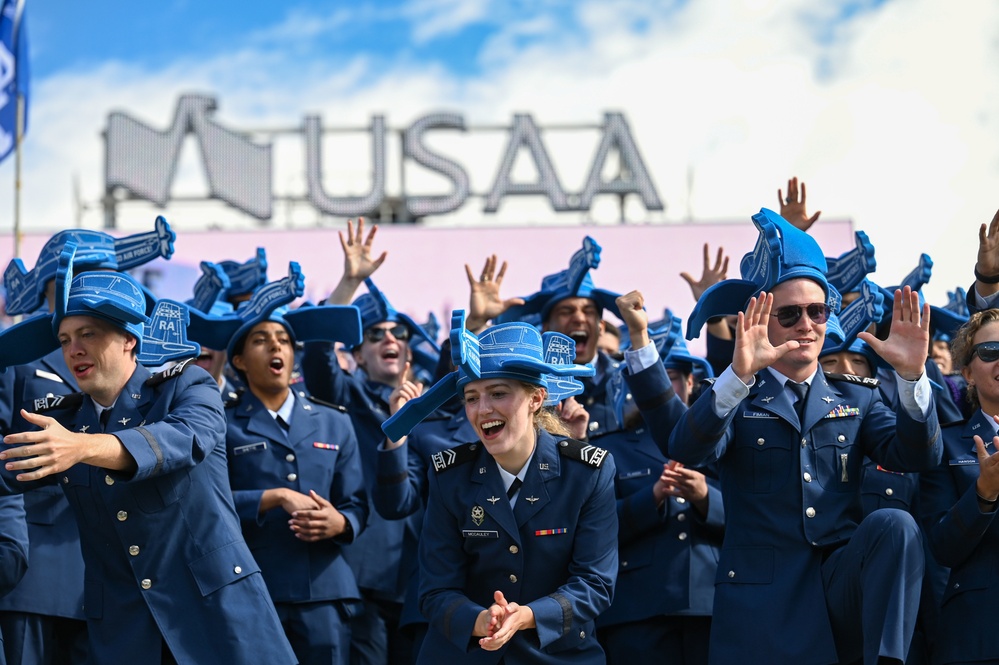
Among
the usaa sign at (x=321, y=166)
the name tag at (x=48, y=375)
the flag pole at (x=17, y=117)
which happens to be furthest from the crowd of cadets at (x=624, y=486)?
the usaa sign at (x=321, y=166)

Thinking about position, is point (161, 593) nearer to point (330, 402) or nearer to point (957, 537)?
point (330, 402)

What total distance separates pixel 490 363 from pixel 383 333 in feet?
9.71

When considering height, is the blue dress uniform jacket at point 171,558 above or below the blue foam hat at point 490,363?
below

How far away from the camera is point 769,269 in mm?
5180

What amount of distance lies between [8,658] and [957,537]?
4.15 m

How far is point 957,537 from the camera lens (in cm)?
504

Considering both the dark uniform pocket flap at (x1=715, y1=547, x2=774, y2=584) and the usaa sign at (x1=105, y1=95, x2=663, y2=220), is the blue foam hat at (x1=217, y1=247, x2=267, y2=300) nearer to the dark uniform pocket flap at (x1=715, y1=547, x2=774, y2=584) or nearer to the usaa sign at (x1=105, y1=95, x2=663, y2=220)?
the dark uniform pocket flap at (x1=715, y1=547, x2=774, y2=584)

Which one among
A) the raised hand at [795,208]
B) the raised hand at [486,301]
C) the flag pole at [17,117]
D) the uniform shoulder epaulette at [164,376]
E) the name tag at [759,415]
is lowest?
the name tag at [759,415]

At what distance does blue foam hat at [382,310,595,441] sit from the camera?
5.01 m

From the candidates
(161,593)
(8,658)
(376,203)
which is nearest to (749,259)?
(161,593)

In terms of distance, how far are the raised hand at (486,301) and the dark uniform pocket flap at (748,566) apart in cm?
247

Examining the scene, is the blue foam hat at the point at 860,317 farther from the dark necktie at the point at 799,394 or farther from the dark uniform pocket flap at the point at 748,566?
the dark uniform pocket flap at the point at 748,566

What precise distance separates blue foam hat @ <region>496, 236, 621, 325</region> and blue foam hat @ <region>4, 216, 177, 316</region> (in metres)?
2.13

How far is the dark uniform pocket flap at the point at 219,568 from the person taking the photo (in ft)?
15.9
